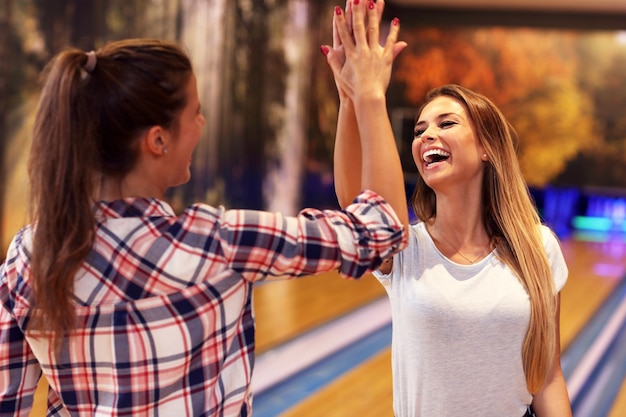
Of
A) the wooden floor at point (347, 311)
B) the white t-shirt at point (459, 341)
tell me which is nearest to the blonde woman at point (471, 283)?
the white t-shirt at point (459, 341)

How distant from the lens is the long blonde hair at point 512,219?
149 cm

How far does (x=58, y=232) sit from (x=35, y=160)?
10 centimetres

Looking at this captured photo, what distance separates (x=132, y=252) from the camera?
0.95 metres

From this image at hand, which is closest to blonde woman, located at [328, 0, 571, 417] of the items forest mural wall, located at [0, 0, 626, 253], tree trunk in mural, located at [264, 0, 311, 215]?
forest mural wall, located at [0, 0, 626, 253]

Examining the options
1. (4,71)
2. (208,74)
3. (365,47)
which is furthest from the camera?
(208,74)

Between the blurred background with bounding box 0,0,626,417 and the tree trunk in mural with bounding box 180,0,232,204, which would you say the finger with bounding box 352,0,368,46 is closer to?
the blurred background with bounding box 0,0,626,417

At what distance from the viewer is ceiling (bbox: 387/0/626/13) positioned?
10758mm

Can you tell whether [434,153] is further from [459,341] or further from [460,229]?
[459,341]

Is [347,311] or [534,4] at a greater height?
[534,4]

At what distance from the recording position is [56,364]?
99 cm

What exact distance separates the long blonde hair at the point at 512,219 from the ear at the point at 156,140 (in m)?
0.81

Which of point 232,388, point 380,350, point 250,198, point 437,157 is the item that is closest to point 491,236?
point 437,157

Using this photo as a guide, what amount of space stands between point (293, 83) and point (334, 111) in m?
1.71

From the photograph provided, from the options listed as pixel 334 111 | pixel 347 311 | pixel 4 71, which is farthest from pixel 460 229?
pixel 334 111
